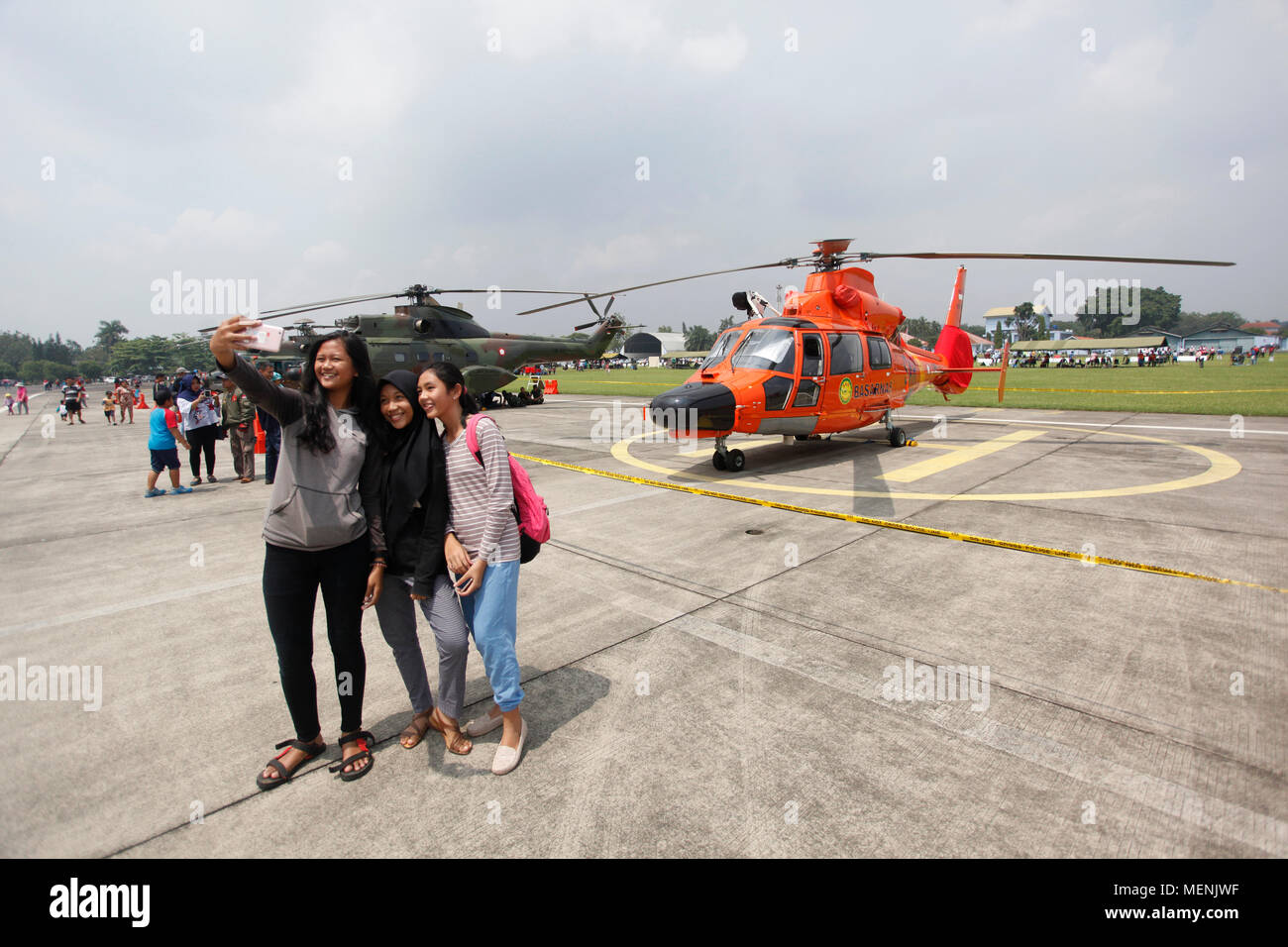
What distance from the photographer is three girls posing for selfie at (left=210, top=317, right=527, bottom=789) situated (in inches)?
115

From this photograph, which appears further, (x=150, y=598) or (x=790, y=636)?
(x=150, y=598)

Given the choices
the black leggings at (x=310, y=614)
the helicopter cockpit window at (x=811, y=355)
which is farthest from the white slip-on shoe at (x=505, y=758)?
the helicopter cockpit window at (x=811, y=355)

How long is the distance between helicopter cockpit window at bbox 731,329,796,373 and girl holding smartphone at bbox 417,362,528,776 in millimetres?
7678

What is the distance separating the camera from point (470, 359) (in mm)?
22375

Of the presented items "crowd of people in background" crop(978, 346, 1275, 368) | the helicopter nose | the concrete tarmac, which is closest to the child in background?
the concrete tarmac

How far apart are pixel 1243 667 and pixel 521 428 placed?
54.5 ft

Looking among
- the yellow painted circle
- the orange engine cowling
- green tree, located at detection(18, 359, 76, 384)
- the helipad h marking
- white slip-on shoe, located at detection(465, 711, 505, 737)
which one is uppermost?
green tree, located at detection(18, 359, 76, 384)

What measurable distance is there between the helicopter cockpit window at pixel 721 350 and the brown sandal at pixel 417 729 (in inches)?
315

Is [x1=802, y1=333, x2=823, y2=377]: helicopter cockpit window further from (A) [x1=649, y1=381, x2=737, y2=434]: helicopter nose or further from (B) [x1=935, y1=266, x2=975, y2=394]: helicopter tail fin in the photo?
(B) [x1=935, y1=266, x2=975, y2=394]: helicopter tail fin

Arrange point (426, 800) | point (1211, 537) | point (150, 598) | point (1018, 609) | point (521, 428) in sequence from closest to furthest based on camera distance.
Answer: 1. point (426, 800)
2. point (1018, 609)
3. point (150, 598)
4. point (1211, 537)
5. point (521, 428)

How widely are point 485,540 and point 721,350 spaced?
8.35 metres
